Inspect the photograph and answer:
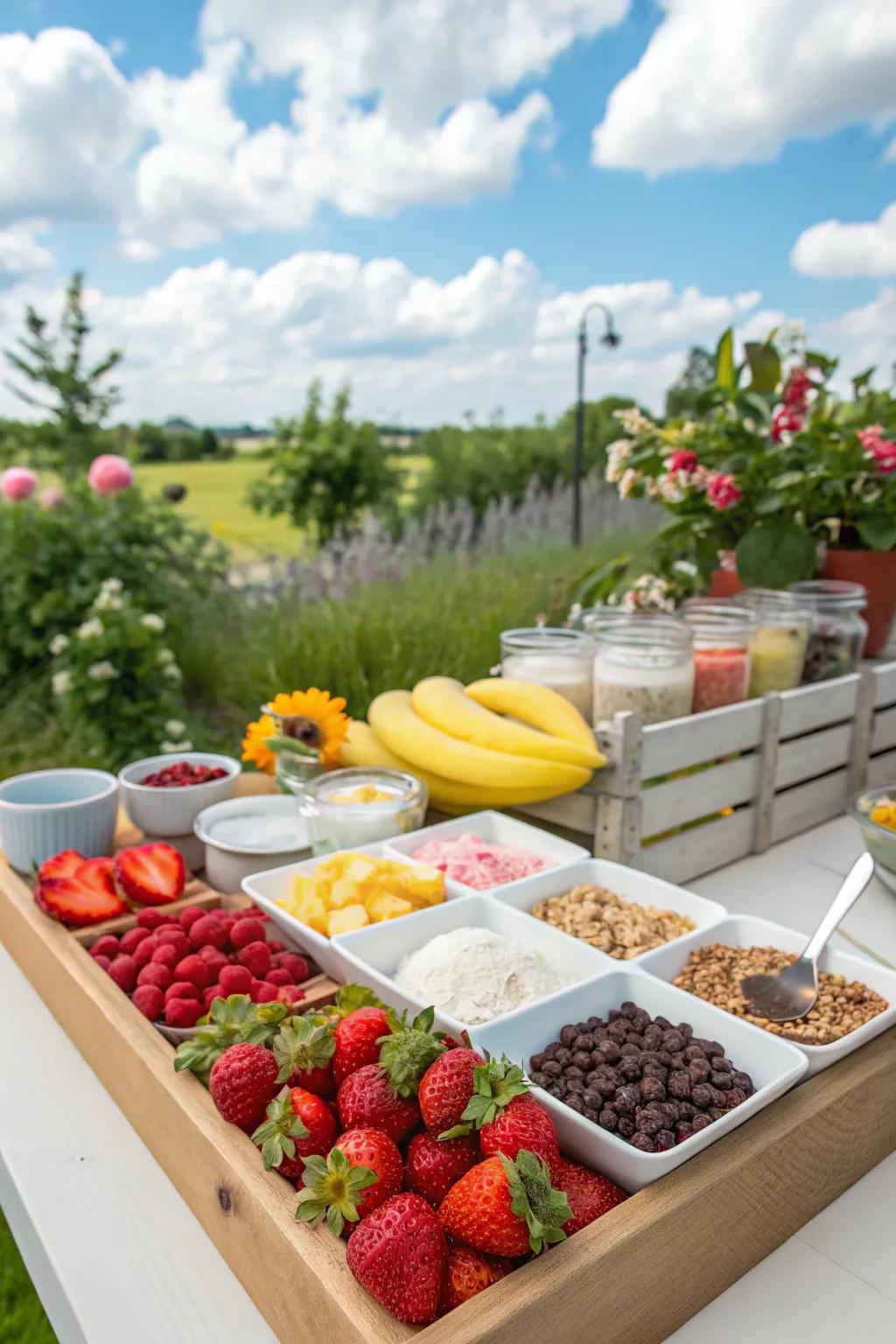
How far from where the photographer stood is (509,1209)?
2.27 feet

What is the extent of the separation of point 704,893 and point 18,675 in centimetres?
372

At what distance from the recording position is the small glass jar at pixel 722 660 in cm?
162

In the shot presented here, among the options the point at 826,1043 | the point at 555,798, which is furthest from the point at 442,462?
the point at 826,1043

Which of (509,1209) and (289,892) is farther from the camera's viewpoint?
(289,892)

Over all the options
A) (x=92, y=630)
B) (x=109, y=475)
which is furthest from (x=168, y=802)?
(x=109, y=475)

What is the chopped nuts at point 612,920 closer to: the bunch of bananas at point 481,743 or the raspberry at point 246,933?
the bunch of bananas at point 481,743

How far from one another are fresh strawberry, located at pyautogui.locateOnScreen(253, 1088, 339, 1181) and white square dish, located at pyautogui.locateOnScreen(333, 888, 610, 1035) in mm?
199

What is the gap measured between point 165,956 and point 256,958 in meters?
0.10

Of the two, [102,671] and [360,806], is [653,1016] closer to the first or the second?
[360,806]

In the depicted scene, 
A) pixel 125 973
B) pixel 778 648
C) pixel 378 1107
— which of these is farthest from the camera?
pixel 778 648

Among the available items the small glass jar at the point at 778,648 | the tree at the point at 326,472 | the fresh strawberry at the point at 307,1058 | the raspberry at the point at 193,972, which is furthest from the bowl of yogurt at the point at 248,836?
the tree at the point at 326,472

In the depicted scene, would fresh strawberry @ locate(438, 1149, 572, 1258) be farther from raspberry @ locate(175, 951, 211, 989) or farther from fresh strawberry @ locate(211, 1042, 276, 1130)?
raspberry @ locate(175, 951, 211, 989)

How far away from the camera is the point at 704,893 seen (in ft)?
5.05

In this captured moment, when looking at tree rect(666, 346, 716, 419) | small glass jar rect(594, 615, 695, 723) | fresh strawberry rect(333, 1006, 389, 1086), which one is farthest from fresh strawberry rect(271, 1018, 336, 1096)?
tree rect(666, 346, 716, 419)
